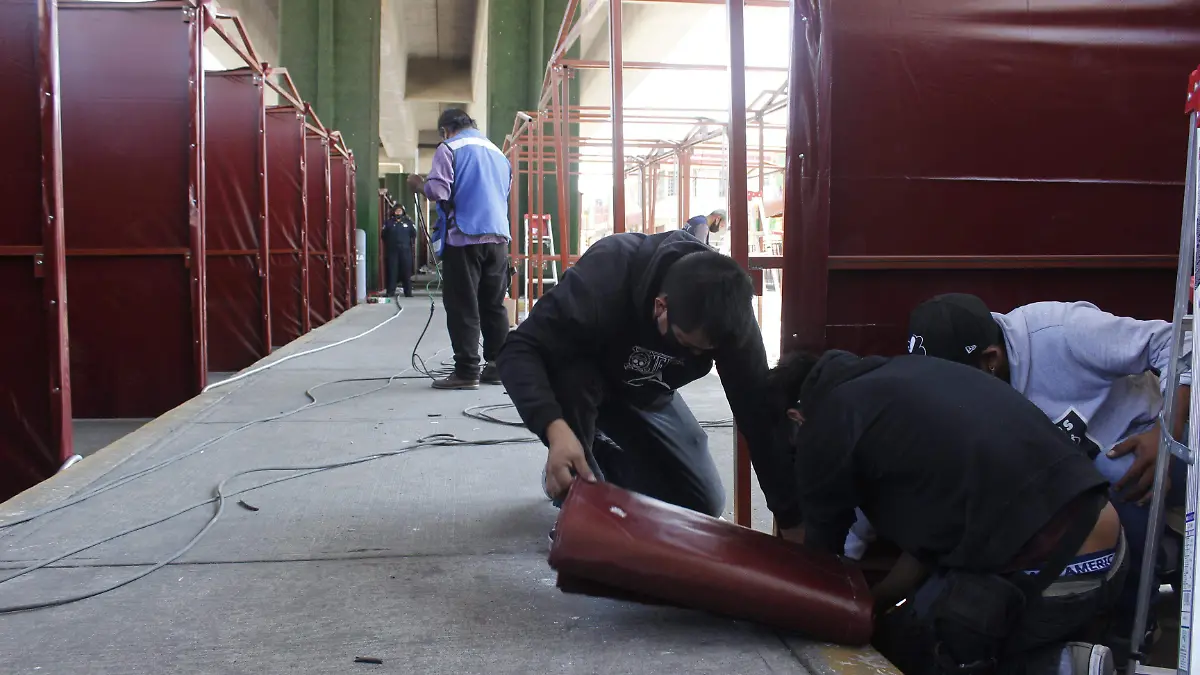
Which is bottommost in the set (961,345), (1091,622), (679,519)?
(1091,622)

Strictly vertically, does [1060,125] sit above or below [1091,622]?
above

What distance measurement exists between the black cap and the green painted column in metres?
15.2

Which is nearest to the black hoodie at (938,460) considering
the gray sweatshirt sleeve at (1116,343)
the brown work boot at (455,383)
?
the gray sweatshirt sleeve at (1116,343)

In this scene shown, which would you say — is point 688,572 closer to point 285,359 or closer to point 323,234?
point 285,359

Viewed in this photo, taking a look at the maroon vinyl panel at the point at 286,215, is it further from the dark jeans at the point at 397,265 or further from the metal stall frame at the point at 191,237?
the dark jeans at the point at 397,265

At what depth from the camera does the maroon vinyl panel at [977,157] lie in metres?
2.54

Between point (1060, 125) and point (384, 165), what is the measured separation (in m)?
38.1

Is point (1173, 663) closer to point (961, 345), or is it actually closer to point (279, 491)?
point (961, 345)

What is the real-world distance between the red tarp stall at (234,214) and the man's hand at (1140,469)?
677 cm

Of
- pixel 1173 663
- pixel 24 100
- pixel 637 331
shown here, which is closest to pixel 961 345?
pixel 637 331

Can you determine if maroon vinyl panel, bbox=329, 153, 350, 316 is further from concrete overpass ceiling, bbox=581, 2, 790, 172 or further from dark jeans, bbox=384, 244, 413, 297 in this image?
concrete overpass ceiling, bbox=581, 2, 790, 172

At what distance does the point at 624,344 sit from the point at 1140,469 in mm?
1401

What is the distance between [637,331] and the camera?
8.14ft

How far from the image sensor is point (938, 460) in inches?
77.9
